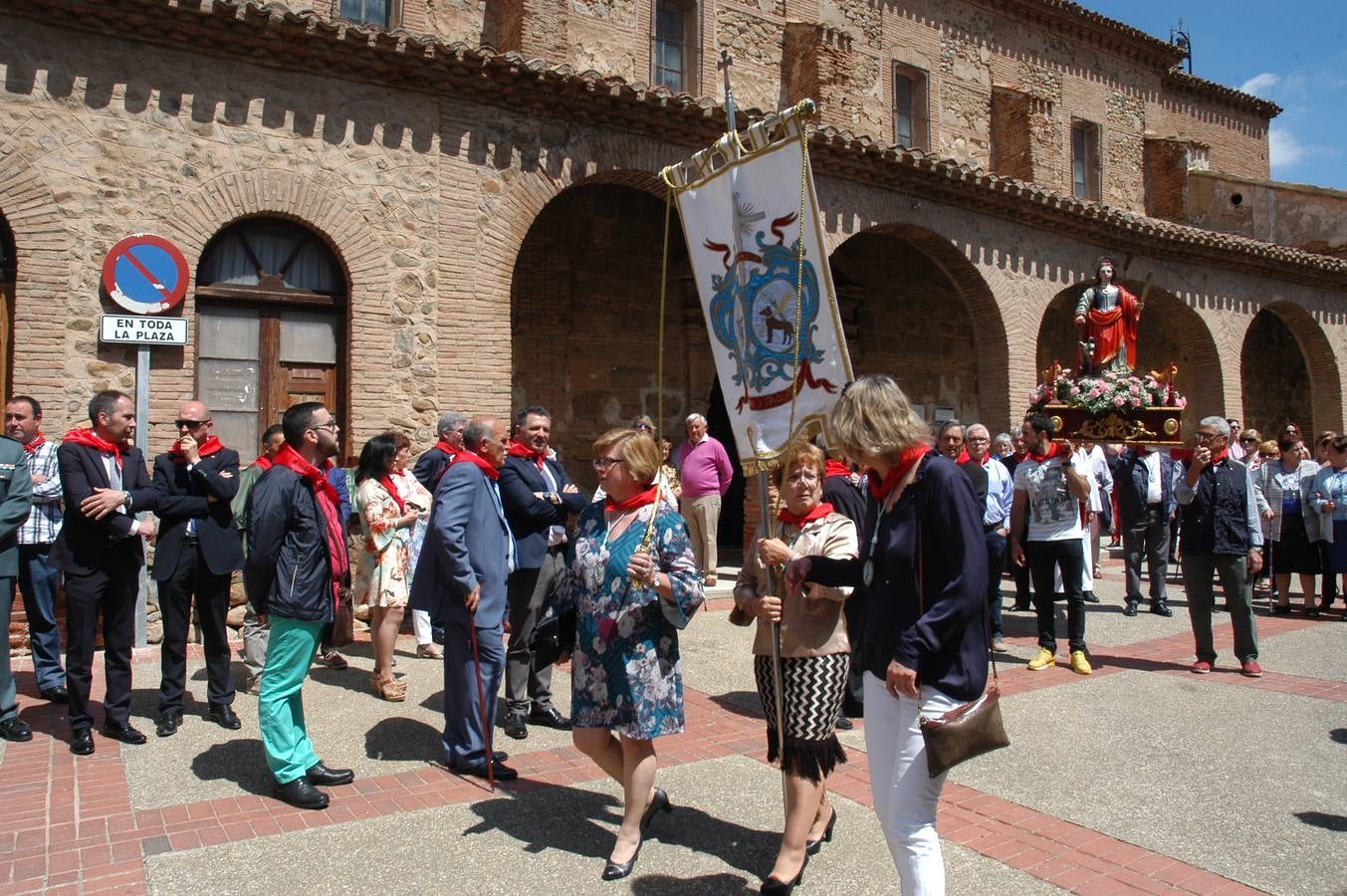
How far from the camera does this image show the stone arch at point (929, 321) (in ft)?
46.5

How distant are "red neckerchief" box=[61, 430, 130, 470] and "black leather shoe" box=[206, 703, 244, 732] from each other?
1594mm

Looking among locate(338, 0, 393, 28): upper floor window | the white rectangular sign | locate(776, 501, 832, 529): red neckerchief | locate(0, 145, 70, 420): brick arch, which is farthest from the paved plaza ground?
locate(338, 0, 393, 28): upper floor window

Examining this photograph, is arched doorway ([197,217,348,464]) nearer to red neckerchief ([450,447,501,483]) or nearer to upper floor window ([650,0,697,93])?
red neckerchief ([450,447,501,483])

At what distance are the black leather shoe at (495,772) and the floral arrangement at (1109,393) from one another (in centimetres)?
759

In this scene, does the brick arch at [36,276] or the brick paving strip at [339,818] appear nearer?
the brick paving strip at [339,818]

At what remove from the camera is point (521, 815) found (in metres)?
4.27

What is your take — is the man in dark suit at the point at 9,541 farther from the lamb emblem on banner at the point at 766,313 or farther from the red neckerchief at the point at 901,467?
the red neckerchief at the point at 901,467

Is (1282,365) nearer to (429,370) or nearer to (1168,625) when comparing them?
(1168,625)

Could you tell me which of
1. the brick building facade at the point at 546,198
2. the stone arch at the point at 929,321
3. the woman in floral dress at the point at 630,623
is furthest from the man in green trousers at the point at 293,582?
the stone arch at the point at 929,321

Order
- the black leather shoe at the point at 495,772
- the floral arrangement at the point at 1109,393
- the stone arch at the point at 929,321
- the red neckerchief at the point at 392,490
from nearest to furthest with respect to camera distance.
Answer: the black leather shoe at the point at 495,772, the red neckerchief at the point at 392,490, the floral arrangement at the point at 1109,393, the stone arch at the point at 929,321

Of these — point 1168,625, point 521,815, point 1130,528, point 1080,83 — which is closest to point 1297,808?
point 521,815

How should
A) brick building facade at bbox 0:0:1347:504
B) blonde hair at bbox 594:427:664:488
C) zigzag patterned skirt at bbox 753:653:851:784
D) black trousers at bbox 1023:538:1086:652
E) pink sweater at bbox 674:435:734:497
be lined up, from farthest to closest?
pink sweater at bbox 674:435:734:497 < brick building facade at bbox 0:0:1347:504 < black trousers at bbox 1023:538:1086:652 < blonde hair at bbox 594:427:664:488 < zigzag patterned skirt at bbox 753:653:851:784

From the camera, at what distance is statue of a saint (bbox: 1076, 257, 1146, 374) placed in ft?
38.5

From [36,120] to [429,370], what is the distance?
153 inches
